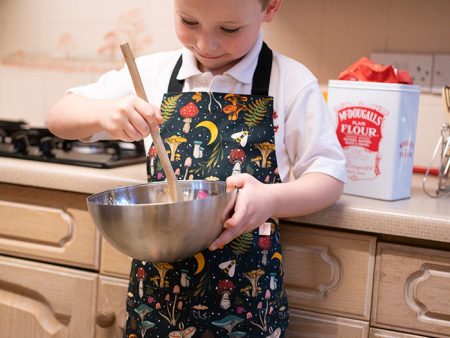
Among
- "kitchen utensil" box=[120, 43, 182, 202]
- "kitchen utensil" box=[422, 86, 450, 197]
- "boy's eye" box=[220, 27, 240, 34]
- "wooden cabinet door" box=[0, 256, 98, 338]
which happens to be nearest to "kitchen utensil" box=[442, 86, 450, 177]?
"kitchen utensil" box=[422, 86, 450, 197]

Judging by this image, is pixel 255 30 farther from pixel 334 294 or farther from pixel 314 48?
pixel 314 48

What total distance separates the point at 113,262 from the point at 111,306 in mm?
86

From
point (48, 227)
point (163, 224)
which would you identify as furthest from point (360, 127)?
point (48, 227)

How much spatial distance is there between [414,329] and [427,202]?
234 mm

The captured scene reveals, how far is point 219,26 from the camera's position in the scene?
96 cm

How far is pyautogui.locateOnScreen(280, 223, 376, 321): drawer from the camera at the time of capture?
111 centimetres

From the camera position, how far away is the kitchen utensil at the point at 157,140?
87 centimetres

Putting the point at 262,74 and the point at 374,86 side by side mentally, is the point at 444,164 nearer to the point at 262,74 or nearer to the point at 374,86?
the point at 374,86

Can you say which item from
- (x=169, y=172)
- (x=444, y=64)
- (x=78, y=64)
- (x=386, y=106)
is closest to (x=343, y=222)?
(x=386, y=106)

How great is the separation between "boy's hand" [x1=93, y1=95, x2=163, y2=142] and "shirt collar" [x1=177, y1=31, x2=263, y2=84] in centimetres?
18

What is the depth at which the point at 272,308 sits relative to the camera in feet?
3.48

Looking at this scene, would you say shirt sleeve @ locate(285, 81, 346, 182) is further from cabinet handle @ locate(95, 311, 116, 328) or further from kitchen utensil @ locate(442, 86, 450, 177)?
cabinet handle @ locate(95, 311, 116, 328)

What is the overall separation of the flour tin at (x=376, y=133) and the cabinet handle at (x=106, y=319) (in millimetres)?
504

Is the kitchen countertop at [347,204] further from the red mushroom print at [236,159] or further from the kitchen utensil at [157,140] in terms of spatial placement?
the kitchen utensil at [157,140]
